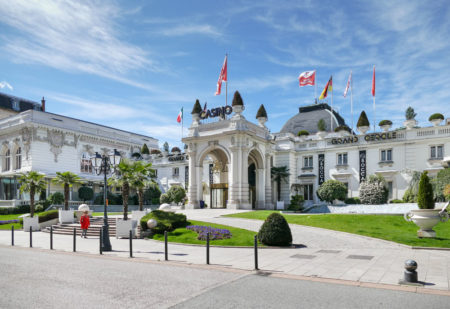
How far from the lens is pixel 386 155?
3947cm

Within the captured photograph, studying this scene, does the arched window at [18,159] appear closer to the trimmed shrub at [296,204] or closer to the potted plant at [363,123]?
the trimmed shrub at [296,204]

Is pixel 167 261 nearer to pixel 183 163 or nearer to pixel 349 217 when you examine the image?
pixel 349 217

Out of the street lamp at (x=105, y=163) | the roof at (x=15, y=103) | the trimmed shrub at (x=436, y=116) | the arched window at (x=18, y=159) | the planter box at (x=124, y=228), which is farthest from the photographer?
the roof at (x=15, y=103)

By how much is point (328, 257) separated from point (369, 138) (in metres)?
30.5

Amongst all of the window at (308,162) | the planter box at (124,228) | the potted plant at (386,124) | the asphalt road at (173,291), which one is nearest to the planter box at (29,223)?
the planter box at (124,228)

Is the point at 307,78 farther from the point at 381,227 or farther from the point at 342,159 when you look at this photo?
the point at 381,227

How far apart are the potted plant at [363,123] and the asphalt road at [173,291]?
35.2 m

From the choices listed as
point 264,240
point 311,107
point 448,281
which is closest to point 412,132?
point 311,107

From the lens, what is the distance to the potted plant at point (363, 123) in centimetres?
4178

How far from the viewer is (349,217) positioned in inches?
987

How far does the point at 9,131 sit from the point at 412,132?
54093mm

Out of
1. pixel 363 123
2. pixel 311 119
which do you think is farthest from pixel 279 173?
pixel 311 119

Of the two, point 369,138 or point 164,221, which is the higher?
point 369,138

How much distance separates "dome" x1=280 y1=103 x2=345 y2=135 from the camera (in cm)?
5253
